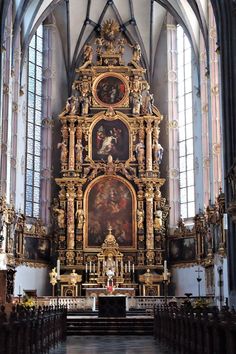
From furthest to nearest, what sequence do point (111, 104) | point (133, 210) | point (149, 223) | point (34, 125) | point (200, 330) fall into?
point (111, 104), point (34, 125), point (133, 210), point (149, 223), point (200, 330)

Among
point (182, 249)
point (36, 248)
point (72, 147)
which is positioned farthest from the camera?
point (72, 147)

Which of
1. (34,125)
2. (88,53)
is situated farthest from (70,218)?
(88,53)

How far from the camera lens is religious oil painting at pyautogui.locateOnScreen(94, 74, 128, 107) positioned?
35.5 metres

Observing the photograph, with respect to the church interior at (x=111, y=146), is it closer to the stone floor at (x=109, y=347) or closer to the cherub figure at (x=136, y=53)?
the cherub figure at (x=136, y=53)

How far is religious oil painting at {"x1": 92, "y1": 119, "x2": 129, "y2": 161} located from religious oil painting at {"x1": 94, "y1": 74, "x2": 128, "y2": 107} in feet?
3.72

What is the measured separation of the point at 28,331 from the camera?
12.6 meters

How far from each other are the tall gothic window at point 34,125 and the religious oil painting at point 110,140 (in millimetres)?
3133

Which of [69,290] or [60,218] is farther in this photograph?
[60,218]

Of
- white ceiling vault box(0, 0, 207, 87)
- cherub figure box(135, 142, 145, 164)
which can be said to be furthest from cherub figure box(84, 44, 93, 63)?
cherub figure box(135, 142, 145, 164)

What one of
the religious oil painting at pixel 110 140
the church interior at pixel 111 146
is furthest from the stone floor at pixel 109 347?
the religious oil painting at pixel 110 140

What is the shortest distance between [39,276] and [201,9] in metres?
15.5

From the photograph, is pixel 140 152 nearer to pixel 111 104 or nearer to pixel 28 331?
pixel 111 104

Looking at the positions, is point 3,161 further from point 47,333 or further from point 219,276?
point 47,333

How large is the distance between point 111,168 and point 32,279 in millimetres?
7098
